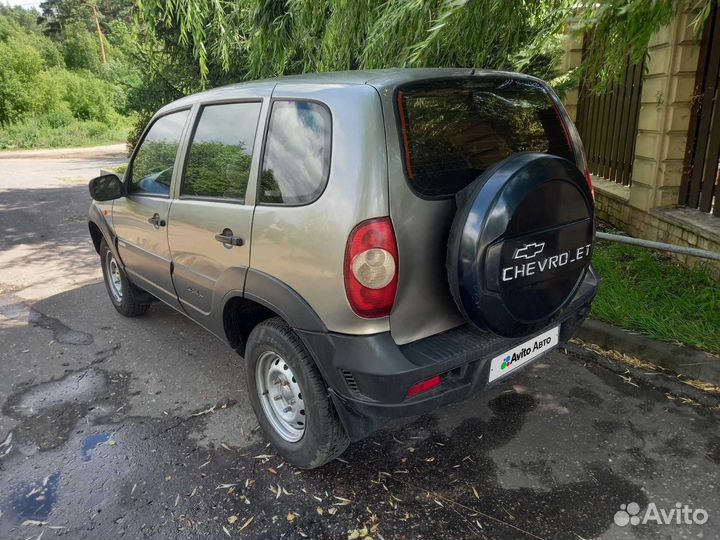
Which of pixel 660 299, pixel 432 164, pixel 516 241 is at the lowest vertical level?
pixel 660 299

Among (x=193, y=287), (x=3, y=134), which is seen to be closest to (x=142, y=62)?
(x=193, y=287)

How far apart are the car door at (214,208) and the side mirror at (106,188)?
846 millimetres

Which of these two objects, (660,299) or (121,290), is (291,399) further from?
(660,299)

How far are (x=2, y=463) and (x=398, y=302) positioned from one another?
229cm

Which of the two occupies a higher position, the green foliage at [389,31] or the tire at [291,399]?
the green foliage at [389,31]

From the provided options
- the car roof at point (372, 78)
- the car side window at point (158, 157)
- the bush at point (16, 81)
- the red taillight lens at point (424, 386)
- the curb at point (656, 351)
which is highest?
the bush at point (16, 81)

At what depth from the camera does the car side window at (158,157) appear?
338 cm

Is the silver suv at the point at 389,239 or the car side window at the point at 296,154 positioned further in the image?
the car side window at the point at 296,154

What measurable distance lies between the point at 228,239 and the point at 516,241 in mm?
1404

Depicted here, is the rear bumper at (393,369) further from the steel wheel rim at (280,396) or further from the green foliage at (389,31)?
the green foliage at (389,31)

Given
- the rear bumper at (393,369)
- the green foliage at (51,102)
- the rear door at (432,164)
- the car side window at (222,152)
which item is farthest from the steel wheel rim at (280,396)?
the green foliage at (51,102)

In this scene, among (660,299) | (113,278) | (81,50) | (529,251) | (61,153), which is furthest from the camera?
(81,50)

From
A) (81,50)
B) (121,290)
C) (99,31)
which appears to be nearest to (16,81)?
(99,31)

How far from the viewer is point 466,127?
2.40m
